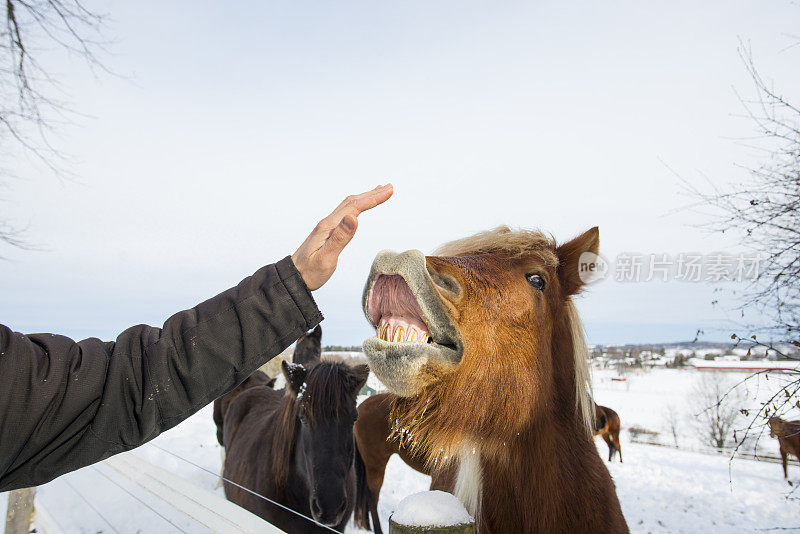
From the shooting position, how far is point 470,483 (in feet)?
7.12

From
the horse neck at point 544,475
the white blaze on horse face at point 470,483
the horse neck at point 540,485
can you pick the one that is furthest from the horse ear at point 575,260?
the white blaze on horse face at point 470,483

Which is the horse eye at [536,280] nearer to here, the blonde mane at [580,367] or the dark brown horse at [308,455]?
the blonde mane at [580,367]

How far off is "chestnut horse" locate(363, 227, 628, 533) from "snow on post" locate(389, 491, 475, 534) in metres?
0.26

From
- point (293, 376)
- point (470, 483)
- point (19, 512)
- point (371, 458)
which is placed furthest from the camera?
point (371, 458)

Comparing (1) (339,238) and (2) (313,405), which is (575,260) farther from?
(2) (313,405)

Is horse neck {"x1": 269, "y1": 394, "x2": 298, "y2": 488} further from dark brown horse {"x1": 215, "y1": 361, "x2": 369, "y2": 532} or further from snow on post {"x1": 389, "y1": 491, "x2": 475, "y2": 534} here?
snow on post {"x1": 389, "y1": 491, "x2": 475, "y2": 534}

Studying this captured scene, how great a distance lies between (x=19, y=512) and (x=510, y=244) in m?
4.94

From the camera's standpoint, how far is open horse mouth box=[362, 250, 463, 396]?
53.8 inches

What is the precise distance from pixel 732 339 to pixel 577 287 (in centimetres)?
228

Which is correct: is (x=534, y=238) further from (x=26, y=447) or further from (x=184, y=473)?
(x=184, y=473)

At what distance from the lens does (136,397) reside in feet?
4.48

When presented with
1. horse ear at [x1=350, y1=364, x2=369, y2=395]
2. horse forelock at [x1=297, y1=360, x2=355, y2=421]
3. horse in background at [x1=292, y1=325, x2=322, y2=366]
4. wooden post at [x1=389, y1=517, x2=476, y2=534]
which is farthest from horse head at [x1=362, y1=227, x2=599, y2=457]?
horse in background at [x1=292, y1=325, x2=322, y2=366]

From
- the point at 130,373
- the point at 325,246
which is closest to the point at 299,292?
the point at 325,246

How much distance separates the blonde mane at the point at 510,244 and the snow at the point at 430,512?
4.00 ft
